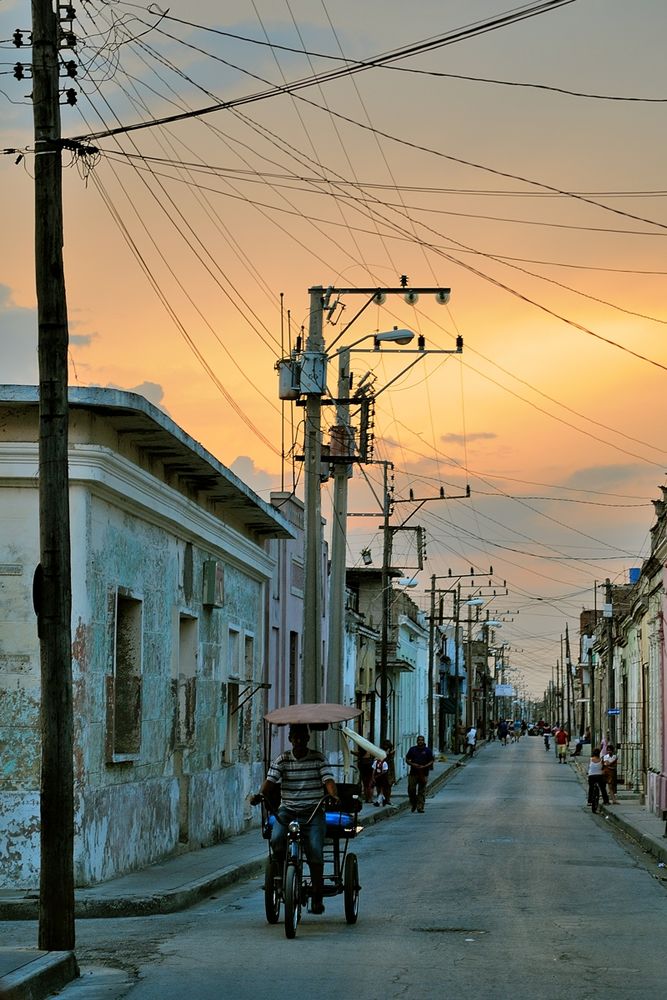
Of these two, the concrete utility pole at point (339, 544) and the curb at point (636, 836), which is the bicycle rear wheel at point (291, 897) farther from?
the concrete utility pole at point (339, 544)

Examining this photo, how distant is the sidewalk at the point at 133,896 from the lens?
9.88 meters

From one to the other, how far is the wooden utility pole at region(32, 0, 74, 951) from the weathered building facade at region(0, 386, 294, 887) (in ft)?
16.2

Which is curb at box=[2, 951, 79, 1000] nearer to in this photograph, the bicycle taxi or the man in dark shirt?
the bicycle taxi

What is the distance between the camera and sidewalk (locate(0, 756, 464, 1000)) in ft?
32.4

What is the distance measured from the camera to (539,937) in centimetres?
1288

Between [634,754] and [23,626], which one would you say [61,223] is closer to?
[23,626]

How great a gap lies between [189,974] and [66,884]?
3.73 feet

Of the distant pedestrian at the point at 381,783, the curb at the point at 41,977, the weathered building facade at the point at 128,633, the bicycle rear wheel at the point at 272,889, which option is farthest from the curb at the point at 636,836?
the curb at the point at 41,977

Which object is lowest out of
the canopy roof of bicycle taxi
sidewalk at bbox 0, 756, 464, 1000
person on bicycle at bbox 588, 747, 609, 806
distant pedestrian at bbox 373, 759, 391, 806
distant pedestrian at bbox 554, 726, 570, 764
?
distant pedestrian at bbox 554, 726, 570, 764

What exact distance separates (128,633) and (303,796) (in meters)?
6.26

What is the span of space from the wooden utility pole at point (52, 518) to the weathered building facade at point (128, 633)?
4943 mm

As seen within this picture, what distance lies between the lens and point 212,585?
77.0ft

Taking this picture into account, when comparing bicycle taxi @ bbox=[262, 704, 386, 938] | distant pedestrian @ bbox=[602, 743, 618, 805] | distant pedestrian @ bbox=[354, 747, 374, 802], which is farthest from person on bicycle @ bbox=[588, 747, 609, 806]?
bicycle taxi @ bbox=[262, 704, 386, 938]

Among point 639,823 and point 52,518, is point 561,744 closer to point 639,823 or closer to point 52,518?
point 639,823
